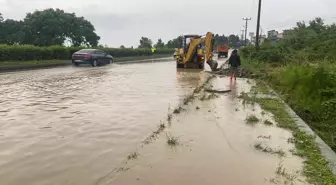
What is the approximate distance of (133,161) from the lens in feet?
16.5

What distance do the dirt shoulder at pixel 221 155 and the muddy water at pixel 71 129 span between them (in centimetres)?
41

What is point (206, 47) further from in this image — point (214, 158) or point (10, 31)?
point (10, 31)

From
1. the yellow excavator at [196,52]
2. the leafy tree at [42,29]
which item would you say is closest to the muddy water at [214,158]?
the yellow excavator at [196,52]

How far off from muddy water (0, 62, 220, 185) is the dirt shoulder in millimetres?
407

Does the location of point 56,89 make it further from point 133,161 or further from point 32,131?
point 133,161

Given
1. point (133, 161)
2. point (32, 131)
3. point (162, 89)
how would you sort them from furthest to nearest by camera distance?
point (162, 89) < point (32, 131) < point (133, 161)

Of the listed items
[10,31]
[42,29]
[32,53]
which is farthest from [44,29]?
[32,53]

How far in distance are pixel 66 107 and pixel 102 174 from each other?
200 inches

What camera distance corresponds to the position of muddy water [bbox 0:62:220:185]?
4691 millimetres

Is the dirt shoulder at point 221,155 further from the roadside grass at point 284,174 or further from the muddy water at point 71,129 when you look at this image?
the muddy water at point 71,129

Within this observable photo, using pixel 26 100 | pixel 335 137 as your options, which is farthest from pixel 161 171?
pixel 26 100

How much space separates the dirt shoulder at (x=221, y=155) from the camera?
175 inches

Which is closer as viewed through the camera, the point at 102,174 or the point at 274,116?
the point at 102,174

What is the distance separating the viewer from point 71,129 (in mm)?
6863
